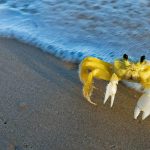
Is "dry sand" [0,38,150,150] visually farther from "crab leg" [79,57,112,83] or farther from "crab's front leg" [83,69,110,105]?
"crab leg" [79,57,112,83]

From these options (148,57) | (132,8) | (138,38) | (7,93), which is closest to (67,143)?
(7,93)

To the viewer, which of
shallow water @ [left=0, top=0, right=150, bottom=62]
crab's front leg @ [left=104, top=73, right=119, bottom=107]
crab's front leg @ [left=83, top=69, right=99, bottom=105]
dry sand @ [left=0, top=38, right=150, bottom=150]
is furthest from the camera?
shallow water @ [left=0, top=0, right=150, bottom=62]

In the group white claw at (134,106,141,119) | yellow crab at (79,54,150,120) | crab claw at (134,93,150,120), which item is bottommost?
white claw at (134,106,141,119)

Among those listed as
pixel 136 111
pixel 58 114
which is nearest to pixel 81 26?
pixel 58 114

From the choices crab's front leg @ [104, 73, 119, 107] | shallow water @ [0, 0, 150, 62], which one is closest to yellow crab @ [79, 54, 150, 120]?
crab's front leg @ [104, 73, 119, 107]

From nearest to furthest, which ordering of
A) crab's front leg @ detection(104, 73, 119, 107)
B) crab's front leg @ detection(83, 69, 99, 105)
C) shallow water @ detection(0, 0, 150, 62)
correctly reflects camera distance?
1. crab's front leg @ detection(104, 73, 119, 107)
2. crab's front leg @ detection(83, 69, 99, 105)
3. shallow water @ detection(0, 0, 150, 62)

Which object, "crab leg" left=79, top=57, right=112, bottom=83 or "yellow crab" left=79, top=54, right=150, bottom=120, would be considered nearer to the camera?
"yellow crab" left=79, top=54, right=150, bottom=120

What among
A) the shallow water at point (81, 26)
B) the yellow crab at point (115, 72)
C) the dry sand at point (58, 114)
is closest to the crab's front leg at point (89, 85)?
the yellow crab at point (115, 72)
